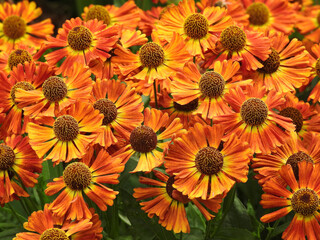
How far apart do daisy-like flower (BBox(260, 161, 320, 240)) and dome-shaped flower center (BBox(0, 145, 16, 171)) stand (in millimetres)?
622

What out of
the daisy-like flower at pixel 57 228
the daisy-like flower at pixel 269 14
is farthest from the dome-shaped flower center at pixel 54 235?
the daisy-like flower at pixel 269 14

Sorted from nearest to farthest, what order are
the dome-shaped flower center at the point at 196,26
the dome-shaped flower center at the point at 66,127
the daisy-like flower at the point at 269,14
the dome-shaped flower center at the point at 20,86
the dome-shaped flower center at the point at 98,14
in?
1. the dome-shaped flower center at the point at 66,127
2. the dome-shaped flower center at the point at 20,86
3. the dome-shaped flower center at the point at 196,26
4. the dome-shaped flower center at the point at 98,14
5. the daisy-like flower at the point at 269,14

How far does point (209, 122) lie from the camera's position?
4.30 feet

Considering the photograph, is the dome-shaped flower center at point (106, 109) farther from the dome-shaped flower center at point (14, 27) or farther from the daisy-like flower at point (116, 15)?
the dome-shaped flower center at point (14, 27)

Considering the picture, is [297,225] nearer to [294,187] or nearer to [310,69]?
[294,187]

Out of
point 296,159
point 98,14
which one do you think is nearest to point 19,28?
point 98,14

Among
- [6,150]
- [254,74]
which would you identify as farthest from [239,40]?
[6,150]

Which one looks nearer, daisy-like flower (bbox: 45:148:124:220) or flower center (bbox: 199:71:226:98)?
daisy-like flower (bbox: 45:148:124:220)

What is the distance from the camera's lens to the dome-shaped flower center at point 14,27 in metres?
2.04

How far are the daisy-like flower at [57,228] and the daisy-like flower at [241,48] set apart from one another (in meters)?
0.55

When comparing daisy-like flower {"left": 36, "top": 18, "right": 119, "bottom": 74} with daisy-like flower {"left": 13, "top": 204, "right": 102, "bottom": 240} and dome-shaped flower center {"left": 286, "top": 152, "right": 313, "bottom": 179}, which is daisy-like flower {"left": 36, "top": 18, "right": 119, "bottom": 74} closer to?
daisy-like flower {"left": 13, "top": 204, "right": 102, "bottom": 240}

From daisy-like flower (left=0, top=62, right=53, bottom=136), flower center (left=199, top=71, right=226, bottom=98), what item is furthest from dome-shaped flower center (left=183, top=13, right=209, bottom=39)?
daisy-like flower (left=0, top=62, right=53, bottom=136)

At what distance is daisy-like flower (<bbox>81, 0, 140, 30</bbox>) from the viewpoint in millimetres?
1777

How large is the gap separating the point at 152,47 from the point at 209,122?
264mm
